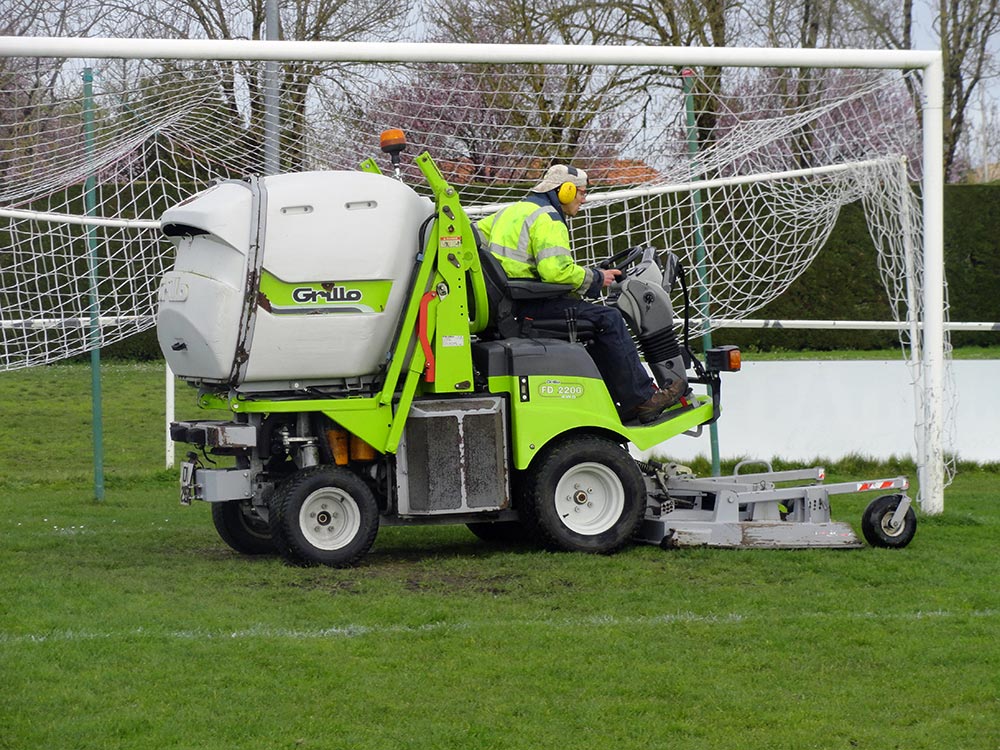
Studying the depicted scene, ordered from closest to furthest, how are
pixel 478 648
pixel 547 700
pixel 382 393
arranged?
1. pixel 547 700
2. pixel 478 648
3. pixel 382 393

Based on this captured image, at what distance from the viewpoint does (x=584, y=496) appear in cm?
952

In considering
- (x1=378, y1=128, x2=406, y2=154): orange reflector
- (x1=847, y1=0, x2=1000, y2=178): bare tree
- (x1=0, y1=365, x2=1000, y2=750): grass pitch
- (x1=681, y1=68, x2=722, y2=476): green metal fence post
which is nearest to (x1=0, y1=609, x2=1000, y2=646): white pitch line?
(x1=0, y1=365, x2=1000, y2=750): grass pitch

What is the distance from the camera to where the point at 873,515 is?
973cm

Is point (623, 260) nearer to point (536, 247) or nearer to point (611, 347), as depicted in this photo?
point (611, 347)

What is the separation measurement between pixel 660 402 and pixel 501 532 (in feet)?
4.85

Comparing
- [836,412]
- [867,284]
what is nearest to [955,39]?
[867,284]

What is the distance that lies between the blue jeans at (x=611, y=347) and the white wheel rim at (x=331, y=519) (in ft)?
5.42

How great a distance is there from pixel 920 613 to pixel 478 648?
2257mm

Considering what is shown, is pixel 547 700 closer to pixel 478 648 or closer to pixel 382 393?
pixel 478 648

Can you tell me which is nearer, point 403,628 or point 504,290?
point 403,628

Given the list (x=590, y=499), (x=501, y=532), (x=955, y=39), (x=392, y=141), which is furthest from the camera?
(x=955, y=39)

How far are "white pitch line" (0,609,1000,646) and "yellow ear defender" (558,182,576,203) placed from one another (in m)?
3.09

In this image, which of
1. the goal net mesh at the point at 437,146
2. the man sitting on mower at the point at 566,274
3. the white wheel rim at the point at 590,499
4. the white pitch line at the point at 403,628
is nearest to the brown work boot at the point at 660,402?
the man sitting on mower at the point at 566,274

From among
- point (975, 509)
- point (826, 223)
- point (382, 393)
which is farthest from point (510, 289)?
point (826, 223)
